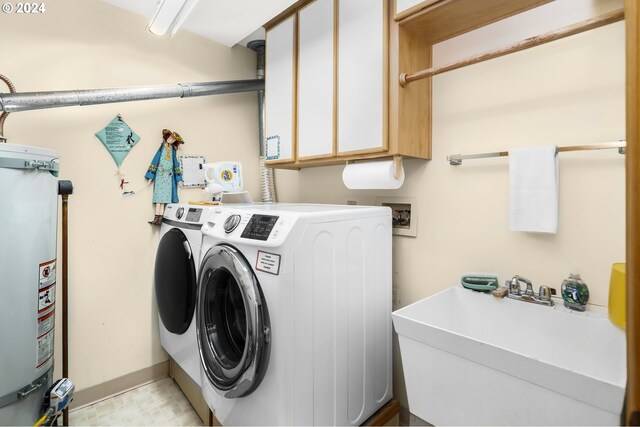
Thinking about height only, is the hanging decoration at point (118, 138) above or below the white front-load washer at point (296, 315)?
above

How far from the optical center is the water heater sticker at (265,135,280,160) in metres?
2.18

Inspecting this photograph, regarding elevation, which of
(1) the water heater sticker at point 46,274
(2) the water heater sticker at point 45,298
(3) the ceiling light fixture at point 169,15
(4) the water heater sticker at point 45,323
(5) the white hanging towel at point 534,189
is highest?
(3) the ceiling light fixture at point 169,15

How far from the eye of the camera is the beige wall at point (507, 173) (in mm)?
1198

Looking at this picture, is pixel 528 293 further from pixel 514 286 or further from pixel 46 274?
pixel 46 274

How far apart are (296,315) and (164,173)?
1.64m

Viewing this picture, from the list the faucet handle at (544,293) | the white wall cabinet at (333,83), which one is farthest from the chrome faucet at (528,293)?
the white wall cabinet at (333,83)

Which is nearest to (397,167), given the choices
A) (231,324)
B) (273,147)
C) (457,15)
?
(457,15)

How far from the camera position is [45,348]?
1.47m

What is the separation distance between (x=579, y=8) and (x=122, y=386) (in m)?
3.28

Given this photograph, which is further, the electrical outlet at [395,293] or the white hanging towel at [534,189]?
the electrical outlet at [395,293]

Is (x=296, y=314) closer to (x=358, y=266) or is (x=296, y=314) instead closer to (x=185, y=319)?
(x=358, y=266)

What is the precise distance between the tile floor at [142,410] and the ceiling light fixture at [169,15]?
247 cm

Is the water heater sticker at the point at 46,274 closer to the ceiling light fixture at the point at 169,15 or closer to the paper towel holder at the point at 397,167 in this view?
the ceiling light fixture at the point at 169,15

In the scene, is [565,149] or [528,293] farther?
[528,293]
